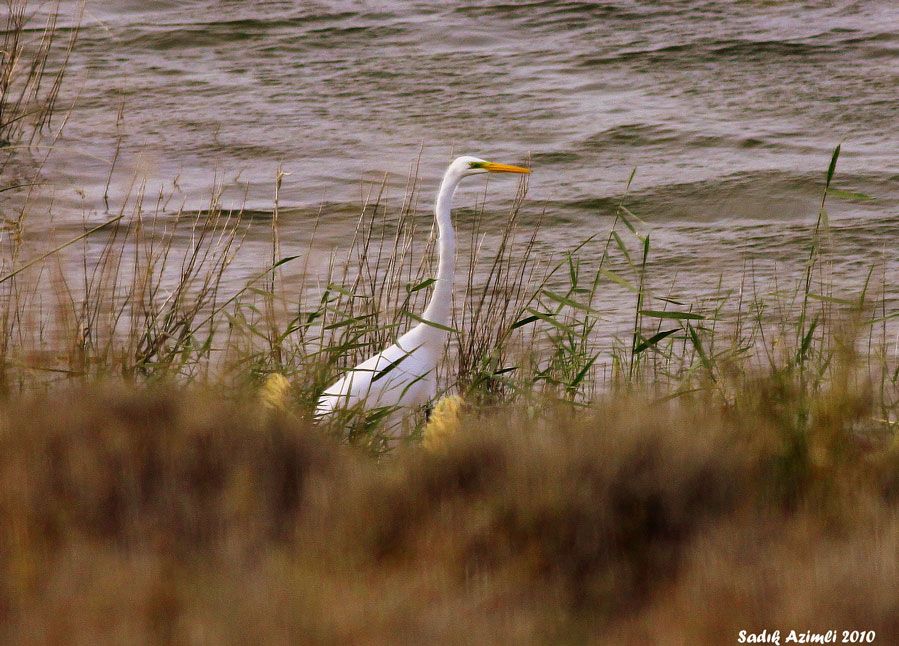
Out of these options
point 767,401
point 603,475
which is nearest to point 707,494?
point 603,475

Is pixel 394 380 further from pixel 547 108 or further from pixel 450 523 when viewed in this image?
pixel 547 108

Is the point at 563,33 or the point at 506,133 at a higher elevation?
the point at 563,33

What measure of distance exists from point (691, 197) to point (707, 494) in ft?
22.8

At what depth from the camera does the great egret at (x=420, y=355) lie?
361 centimetres

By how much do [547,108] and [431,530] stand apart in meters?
8.94

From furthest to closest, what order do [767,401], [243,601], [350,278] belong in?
[350,278], [767,401], [243,601]

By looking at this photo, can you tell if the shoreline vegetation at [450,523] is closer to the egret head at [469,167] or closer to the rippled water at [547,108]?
the egret head at [469,167]

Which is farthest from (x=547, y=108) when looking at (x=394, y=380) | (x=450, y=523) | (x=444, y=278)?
(x=450, y=523)

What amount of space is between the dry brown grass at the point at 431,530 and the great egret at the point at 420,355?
1.23 metres

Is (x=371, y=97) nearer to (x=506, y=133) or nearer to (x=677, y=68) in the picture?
(x=506, y=133)

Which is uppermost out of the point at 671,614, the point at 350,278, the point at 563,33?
the point at 563,33

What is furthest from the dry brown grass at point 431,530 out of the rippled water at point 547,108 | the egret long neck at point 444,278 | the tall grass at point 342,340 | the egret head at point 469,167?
the rippled water at point 547,108

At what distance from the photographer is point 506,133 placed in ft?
32.7

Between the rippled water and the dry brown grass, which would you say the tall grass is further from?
the rippled water
